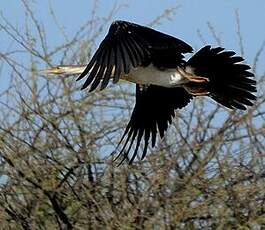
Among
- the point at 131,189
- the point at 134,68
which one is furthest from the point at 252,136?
the point at 134,68

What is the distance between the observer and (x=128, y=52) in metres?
6.98

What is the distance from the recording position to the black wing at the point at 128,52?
22.4 ft

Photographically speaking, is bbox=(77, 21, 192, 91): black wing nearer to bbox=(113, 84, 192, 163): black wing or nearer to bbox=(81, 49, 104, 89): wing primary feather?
bbox=(81, 49, 104, 89): wing primary feather

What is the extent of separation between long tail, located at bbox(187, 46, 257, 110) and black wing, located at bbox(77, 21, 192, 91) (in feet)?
0.73

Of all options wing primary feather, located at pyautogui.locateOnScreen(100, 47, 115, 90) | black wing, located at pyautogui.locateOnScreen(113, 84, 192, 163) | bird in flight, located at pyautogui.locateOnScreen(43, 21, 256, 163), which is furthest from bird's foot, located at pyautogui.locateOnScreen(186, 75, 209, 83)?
wing primary feather, located at pyautogui.locateOnScreen(100, 47, 115, 90)

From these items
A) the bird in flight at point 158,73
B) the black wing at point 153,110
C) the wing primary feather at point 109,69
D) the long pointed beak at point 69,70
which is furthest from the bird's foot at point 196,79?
the wing primary feather at point 109,69

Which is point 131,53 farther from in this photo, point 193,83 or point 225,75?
point 225,75

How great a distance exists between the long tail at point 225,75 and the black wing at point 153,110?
0.22m

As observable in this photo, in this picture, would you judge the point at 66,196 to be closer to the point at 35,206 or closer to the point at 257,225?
the point at 35,206

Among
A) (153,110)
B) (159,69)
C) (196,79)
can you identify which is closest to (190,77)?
(196,79)

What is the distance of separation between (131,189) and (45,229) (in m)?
0.61

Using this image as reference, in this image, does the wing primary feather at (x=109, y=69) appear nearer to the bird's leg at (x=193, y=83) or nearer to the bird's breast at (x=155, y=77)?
the bird's breast at (x=155, y=77)

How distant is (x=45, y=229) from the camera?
910 centimetres

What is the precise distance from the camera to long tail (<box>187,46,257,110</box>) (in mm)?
7699
